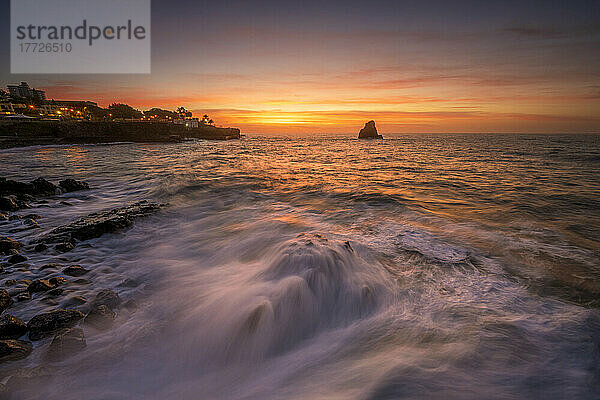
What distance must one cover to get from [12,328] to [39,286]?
1.19 metres

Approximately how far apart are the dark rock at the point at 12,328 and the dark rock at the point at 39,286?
36.2 inches

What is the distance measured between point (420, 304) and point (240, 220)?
257 inches

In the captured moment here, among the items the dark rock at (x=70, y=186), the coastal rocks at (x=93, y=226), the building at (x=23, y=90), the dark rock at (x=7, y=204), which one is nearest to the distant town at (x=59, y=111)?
the building at (x=23, y=90)

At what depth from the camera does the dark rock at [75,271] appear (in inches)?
197

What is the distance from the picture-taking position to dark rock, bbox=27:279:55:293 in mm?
4340

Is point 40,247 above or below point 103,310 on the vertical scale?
above

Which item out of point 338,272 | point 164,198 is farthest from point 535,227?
point 164,198

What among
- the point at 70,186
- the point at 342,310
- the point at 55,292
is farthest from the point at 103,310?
the point at 70,186

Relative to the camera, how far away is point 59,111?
87.9 meters

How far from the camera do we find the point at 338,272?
498 centimetres

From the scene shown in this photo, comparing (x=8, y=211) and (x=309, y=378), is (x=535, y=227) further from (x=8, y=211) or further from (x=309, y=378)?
(x=8, y=211)

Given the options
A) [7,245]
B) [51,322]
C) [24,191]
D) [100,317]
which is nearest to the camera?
[51,322]

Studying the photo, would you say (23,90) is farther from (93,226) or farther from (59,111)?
(93,226)

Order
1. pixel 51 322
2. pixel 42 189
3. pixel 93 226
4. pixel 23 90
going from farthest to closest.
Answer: pixel 23 90, pixel 42 189, pixel 93 226, pixel 51 322
